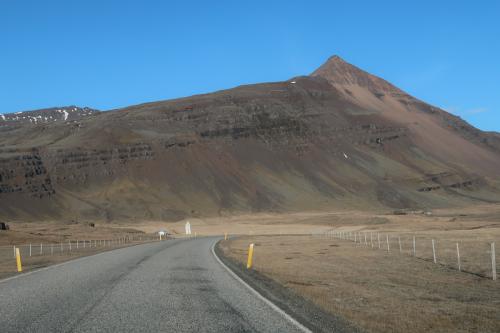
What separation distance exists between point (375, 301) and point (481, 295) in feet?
11.7

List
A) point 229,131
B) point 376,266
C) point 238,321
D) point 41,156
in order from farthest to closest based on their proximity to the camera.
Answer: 1. point 229,131
2. point 41,156
3. point 376,266
4. point 238,321

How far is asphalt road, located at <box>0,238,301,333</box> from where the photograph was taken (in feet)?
35.6

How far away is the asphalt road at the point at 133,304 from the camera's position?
10.9m

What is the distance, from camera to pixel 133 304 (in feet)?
44.1

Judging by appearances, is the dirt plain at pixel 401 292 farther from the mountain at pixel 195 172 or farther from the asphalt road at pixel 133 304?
the mountain at pixel 195 172

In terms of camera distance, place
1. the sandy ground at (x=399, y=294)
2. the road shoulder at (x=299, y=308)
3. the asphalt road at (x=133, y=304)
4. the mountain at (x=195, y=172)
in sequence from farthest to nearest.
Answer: the mountain at (x=195, y=172) → the sandy ground at (x=399, y=294) → the road shoulder at (x=299, y=308) → the asphalt road at (x=133, y=304)

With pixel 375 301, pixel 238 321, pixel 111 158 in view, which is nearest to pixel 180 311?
pixel 238 321

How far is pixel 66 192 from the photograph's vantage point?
14688cm

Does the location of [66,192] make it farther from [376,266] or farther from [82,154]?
[376,266]

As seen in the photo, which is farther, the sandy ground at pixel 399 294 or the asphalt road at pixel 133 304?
the sandy ground at pixel 399 294

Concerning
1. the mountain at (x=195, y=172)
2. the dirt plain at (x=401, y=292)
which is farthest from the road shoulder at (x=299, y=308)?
the mountain at (x=195, y=172)

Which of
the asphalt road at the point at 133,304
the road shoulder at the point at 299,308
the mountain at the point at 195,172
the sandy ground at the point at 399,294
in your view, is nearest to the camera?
the asphalt road at the point at 133,304

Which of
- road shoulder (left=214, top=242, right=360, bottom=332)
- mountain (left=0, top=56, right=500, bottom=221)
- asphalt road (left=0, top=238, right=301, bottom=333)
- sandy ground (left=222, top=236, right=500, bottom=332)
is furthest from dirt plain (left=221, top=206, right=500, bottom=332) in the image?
mountain (left=0, top=56, right=500, bottom=221)

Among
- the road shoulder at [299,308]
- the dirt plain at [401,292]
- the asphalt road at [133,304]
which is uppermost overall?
the asphalt road at [133,304]
